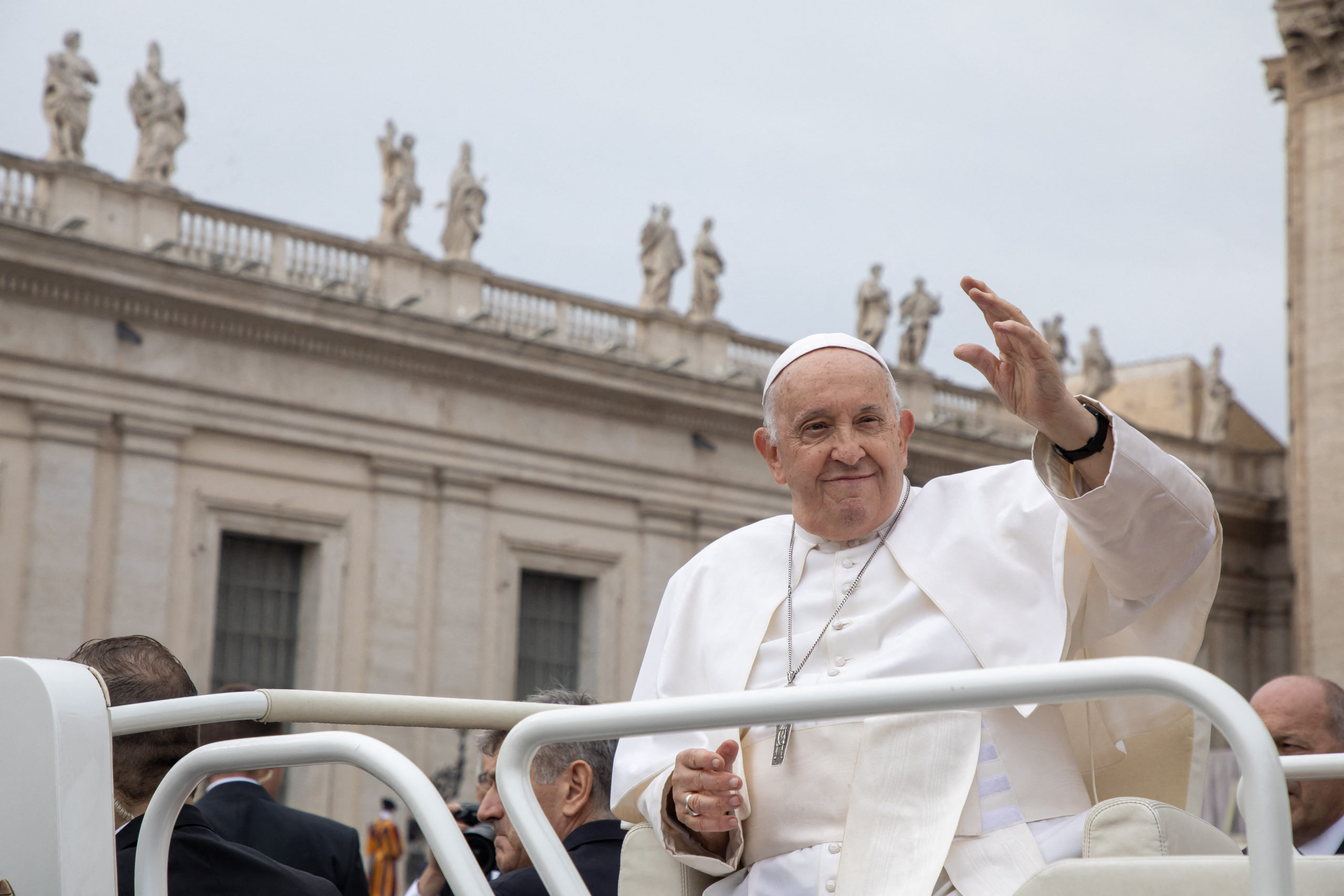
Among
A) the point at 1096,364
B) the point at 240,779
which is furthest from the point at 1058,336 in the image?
the point at 240,779

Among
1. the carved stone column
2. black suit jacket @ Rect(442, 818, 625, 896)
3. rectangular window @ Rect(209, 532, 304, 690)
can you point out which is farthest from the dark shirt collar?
rectangular window @ Rect(209, 532, 304, 690)

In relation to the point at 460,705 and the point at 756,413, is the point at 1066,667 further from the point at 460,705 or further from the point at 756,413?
the point at 756,413

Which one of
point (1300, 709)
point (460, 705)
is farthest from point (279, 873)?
point (1300, 709)

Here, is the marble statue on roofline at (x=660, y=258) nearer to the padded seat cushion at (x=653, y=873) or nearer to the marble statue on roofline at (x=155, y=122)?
the marble statue on roofline at (x=155, y=122)

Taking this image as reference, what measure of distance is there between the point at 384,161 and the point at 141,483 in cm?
553

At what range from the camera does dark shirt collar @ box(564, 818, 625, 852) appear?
4215 mm

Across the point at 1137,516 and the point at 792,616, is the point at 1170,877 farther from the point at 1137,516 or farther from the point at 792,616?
the point at 792,616

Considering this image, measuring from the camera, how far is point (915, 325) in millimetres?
26531

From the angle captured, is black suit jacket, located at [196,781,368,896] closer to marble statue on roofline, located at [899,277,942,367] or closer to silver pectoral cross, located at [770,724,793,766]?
silver pectoral cross, located at [770,724,793,766]

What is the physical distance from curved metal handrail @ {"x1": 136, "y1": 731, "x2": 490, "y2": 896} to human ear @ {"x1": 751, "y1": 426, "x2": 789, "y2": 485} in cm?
115

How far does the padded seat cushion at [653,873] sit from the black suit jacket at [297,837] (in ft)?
7.50

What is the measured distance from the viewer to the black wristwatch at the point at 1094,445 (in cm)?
272

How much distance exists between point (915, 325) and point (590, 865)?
2294 cm

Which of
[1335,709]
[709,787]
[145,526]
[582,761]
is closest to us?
[709,787]
